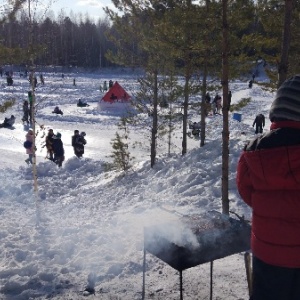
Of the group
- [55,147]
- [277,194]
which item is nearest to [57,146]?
[55,147]

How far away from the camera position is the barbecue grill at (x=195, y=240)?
4707 mm

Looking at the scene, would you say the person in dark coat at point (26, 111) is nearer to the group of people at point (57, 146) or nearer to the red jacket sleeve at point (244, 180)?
the group of people at point (57, 146)

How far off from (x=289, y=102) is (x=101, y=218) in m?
Answer: 9.04

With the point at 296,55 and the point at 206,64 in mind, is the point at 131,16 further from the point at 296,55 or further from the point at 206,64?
the point at 296,55

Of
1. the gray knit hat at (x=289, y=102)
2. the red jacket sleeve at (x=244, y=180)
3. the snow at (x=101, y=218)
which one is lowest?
the snow at (x=101, y=218)

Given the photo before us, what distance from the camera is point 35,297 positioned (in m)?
6.42

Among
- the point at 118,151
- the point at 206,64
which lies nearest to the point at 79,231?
the point at 118,151

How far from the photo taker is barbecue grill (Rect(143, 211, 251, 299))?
4707 millimetres

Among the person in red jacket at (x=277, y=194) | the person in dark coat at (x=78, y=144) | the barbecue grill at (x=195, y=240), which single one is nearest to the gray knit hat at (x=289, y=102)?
the person in red jacket at (x=277, y=194)

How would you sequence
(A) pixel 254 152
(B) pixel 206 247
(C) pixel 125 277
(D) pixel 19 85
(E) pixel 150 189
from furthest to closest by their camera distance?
1. (D) pixel 19 85
2. (E) pixel 150 189
3. (C) pixel 125 277
4. (B) pixel 206 247
5. (A) pixel 254 152

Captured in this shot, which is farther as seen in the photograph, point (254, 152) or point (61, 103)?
point (61, 103)

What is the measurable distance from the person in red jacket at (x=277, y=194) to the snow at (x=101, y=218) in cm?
319

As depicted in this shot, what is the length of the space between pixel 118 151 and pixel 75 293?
1042 centimetres

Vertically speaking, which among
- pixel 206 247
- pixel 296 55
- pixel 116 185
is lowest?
pixel 116 185
